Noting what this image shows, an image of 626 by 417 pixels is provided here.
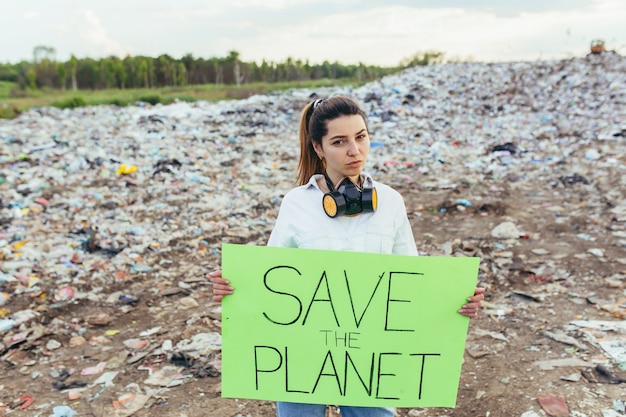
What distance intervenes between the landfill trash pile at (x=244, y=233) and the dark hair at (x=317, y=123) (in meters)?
1.39

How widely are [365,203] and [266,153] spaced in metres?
6.27

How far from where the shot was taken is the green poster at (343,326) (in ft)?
4.78

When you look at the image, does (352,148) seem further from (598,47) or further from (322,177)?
(598,47)

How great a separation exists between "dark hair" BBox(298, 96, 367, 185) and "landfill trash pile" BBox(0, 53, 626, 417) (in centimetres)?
139

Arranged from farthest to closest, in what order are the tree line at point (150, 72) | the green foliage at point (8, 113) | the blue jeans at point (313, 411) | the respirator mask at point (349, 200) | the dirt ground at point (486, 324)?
1. the tree line at point (150, 72)
2. the green foliage at point (8, 113)
3. the dirt ground at point (486, 324)
4. the blue jeans at point (313, 411)
5. the respirator mask at point (349, 200)

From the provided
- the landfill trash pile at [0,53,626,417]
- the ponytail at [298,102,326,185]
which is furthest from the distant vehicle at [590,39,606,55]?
the ponytail at [298,102,326,185]

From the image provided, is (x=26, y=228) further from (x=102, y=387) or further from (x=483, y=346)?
(x=483, y=346)

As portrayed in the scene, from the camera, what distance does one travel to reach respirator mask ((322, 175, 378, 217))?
1.40 metres

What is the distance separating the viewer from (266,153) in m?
7.56

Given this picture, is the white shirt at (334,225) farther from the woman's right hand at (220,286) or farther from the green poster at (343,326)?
the woman's right hand at (220,286)

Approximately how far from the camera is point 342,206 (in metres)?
1.41

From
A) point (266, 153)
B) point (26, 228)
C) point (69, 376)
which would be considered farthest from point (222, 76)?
point (69, 376)

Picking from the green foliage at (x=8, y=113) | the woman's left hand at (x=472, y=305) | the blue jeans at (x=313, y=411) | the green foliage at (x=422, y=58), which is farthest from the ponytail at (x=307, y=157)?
the green foliage at (x=422, y=58)

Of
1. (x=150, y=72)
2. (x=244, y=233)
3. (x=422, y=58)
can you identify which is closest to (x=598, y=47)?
(x=422, y=58)
